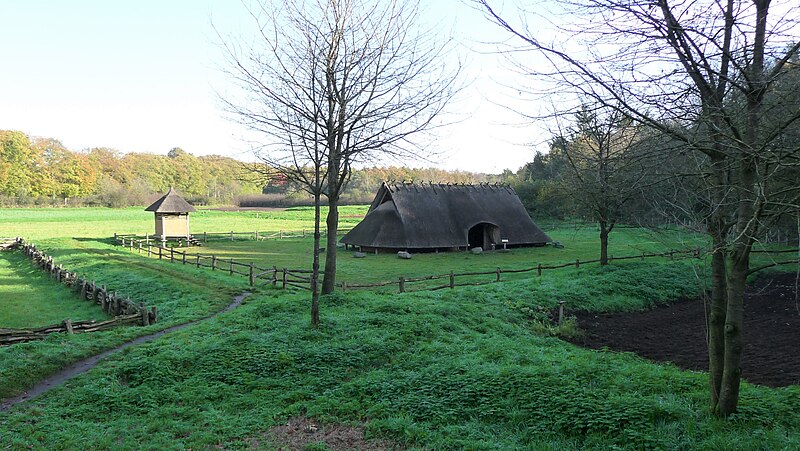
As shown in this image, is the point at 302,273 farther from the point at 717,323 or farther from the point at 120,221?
the point at 120,221

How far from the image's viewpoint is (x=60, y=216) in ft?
204

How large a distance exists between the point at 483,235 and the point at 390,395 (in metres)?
27.5

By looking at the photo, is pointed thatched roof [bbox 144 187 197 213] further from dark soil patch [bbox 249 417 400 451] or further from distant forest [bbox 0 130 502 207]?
dark soil patch [bbox 249 417 400 451]

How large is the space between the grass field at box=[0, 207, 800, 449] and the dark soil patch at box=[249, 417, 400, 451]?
0.14 meters

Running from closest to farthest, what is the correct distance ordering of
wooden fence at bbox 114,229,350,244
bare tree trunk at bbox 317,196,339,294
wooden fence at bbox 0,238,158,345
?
wooden fence at bbox 0,238,158,345, bare tree trunk at bbox 317,196,339,294, wooden fence at bbox 114,229,350,244

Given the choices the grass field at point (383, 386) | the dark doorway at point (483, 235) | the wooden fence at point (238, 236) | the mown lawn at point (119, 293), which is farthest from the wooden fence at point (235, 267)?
the dark doorway at point (483, 235)

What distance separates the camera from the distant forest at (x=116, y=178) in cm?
7606

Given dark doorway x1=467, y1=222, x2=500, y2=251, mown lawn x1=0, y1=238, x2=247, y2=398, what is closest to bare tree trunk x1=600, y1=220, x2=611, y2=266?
dark doorway x1=467, y1=222, x2=500, y2=251

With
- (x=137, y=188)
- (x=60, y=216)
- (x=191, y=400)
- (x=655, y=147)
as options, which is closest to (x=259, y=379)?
(x=191, y=400)

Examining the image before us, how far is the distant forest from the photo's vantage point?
76.1 m

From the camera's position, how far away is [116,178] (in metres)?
94.7

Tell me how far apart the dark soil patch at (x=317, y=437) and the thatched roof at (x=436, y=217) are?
24276mm

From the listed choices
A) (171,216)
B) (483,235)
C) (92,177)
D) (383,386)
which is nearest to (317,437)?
(383,386)

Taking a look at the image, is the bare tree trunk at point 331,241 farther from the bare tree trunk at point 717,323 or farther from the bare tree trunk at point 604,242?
the bare tree trunk at point 604,242
